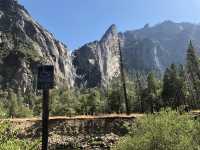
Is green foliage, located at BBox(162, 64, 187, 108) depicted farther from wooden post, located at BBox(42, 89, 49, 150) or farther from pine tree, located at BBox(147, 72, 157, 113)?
wooden post, located at BBox(42, 89, 49, 150)

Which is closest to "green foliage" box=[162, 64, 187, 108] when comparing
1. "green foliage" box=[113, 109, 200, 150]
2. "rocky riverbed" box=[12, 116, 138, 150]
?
"rocky riverbed" box=[12, 116, 138, 150]

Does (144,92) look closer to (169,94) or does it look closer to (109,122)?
(169,94)

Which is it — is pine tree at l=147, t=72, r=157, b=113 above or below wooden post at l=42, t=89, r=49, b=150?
above

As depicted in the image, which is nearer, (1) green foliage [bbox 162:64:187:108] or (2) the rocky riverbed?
(2) the rocky riverbed

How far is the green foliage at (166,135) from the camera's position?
33125mm

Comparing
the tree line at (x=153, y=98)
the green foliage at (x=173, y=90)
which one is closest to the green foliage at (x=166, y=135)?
the tree line at (x=153, y=98)

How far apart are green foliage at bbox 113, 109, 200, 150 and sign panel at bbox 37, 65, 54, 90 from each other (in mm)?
21476

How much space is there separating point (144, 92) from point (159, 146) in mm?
104277

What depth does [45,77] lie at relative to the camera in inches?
498

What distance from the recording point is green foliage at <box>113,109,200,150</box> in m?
33.1


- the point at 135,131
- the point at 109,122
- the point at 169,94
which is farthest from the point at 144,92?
the point at 135,131

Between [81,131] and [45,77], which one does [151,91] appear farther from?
[45,77]

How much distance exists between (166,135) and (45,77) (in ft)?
73.5

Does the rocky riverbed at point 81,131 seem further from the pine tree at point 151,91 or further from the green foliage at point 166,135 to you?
the pine tree at point 151,91
